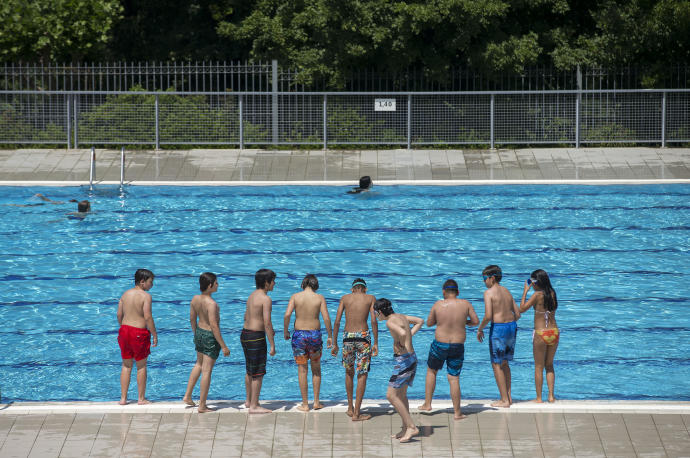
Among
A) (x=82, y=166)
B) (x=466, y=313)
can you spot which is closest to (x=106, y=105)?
(x=82, y=166)

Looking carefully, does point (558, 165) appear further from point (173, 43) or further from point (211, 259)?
point (173, 43)

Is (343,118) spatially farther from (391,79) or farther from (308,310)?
(308,310)

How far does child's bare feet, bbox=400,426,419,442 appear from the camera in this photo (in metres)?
7.80

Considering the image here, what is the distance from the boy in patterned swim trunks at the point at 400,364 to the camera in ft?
26.1

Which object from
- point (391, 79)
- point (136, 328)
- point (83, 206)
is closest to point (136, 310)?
point (136, 328)

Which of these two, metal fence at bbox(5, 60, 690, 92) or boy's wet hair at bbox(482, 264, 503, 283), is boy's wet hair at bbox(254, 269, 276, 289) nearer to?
boy's wet hair at bbox(482, 264, 503, 283)

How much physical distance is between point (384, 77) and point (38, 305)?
13359mm

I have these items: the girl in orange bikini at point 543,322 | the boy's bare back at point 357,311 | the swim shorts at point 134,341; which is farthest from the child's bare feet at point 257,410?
the girl in orange bikini at point 543,322

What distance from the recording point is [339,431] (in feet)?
26.2

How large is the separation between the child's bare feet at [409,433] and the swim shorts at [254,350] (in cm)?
156

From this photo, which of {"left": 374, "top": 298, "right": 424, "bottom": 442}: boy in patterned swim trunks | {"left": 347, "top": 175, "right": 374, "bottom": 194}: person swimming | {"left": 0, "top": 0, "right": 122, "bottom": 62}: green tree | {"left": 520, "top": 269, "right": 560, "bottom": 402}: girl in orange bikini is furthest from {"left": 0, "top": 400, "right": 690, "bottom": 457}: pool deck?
{"left": 0, "top": 0, "right": 122, "bottom": 62}: green tree

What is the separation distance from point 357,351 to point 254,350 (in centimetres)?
95

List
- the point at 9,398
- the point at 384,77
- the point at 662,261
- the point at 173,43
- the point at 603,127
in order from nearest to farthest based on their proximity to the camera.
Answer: the point at 9,398
the point at 662,261
the point at 603,127
the point at 384,77
the point at 173,43

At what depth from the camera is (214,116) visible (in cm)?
2273
